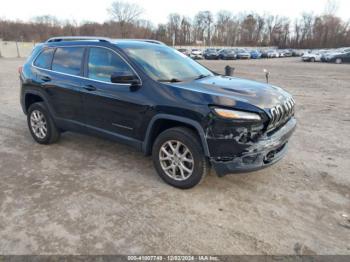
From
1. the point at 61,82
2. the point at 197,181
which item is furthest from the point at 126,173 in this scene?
the point at 61,82

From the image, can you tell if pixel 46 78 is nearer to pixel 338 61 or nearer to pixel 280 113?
pixel 280 113

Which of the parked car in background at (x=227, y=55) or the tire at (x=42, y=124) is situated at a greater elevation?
the parked car in background at (x=227, y=55)

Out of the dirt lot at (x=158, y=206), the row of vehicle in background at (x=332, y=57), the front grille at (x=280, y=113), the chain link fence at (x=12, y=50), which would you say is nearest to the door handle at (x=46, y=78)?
the dirt lot at (x=158, y=206)

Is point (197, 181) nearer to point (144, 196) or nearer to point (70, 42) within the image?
point (144, 196)

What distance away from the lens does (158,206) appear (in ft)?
10.6

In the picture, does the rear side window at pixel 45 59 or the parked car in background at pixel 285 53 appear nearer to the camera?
the rear side window at pixel 45 59

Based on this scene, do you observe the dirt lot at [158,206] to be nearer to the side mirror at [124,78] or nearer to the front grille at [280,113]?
the front grille at [280,113]

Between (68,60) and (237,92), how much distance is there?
2.73 m

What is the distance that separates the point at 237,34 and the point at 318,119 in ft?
321

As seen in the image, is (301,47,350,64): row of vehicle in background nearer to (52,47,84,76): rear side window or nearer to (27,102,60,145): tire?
(52,47,84,76): rear side window

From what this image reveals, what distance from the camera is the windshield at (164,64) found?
3766 millimetres

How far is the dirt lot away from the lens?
2.65m

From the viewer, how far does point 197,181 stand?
135 inches

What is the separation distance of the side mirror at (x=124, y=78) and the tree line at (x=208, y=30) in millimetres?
57112
